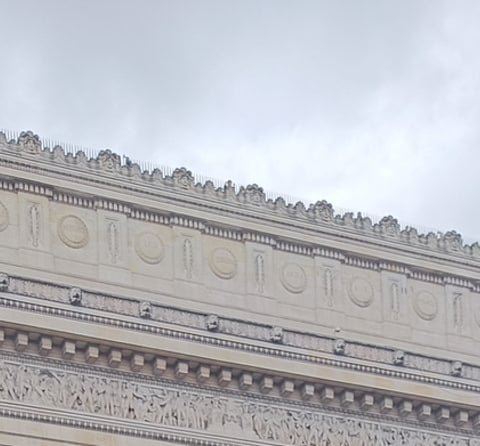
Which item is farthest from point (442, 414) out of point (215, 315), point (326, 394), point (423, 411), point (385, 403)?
point (215, 315)

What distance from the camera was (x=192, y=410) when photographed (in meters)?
46.3

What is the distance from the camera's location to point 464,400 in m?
49.9

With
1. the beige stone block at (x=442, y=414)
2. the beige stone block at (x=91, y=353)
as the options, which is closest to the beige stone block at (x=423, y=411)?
the beige stone block at (x=442, y=414)

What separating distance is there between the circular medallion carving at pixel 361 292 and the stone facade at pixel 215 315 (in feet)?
0.12

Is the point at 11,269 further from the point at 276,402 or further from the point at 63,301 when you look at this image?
the point at 276,402

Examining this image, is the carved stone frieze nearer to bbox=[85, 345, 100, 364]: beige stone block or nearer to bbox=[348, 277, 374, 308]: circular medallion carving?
bbox=[85, 345, 100, 364]: beige stone block

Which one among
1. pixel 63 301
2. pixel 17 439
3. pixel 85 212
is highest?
pixel 85 212

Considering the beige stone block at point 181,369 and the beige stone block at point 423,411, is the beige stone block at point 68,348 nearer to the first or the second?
the beige stone block at point 181,369

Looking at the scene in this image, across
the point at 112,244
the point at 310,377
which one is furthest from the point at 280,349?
the point at 112,244

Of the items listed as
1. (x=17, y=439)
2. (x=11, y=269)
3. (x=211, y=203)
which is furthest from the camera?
(x=211, y=203)

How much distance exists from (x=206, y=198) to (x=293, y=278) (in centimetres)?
258

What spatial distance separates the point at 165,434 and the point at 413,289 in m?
9.66

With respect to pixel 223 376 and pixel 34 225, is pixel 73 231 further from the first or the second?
pixel 223 376

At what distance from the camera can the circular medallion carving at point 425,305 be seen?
53281 millimetres
